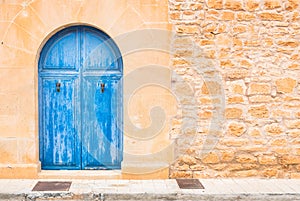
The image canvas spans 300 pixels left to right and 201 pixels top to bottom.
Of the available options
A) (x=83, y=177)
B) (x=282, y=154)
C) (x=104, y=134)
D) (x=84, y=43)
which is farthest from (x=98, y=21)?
(x=282, y=154)

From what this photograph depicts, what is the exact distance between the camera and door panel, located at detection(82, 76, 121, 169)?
569 cm

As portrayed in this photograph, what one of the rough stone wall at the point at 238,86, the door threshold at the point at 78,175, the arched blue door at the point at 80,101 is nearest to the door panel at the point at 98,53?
the arched blue door at the point at 80,101

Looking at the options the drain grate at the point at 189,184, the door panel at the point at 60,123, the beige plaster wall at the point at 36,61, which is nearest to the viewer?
the drain grate at the point at 189,184

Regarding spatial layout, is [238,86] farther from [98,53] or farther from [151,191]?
[98,53]

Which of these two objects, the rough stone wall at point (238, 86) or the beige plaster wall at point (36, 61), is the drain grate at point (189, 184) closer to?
the rough stone wall at point (238, 86)

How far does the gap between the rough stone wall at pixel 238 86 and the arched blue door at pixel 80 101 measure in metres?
0.91

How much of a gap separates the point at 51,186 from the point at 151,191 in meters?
1.33

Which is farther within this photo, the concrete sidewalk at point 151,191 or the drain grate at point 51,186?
the drain grate at point 51,186

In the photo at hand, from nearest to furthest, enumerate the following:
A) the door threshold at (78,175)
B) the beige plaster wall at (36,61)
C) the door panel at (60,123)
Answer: the beige plaster wall at (36,61) → the door threshold at (78,175) → the door panel at (60,123)

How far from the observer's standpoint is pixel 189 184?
5.36 m

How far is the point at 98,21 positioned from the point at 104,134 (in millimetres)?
1605

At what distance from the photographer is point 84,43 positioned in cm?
564

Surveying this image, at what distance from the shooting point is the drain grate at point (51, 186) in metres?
5.08

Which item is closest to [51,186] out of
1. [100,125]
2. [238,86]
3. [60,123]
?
[60,123]
